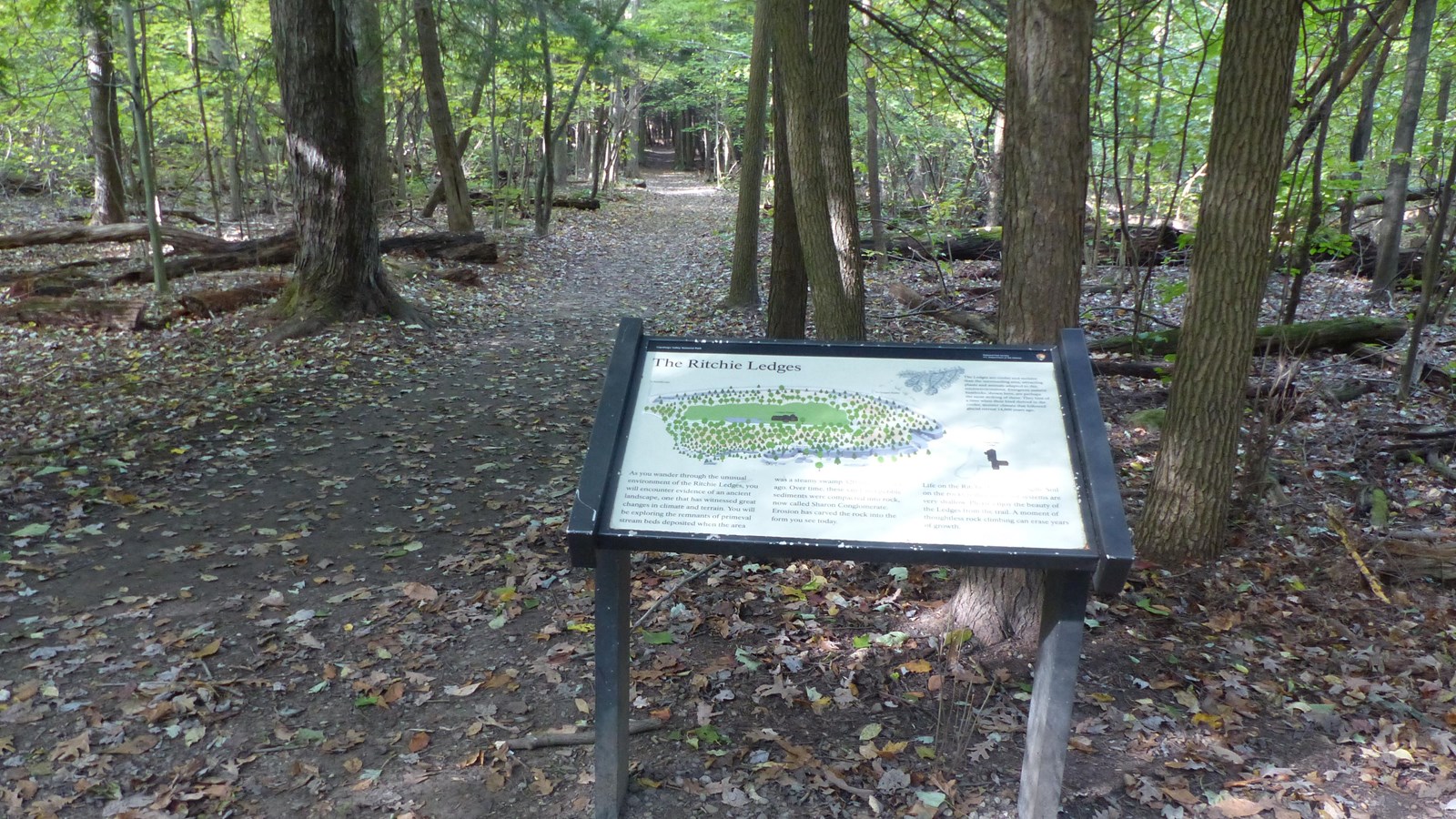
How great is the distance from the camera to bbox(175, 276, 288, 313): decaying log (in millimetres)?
10211

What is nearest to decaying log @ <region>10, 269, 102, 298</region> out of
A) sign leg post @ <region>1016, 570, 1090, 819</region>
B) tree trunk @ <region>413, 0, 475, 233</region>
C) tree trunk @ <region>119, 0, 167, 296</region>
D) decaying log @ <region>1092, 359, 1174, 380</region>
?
tree trunk @ <region>119, 0, 167, 296</region>

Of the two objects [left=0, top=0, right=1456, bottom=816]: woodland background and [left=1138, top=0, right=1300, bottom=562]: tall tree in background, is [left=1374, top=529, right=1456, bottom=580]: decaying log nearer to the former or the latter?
[left=0, top=0, right=1456, bottom=816]: woodland background

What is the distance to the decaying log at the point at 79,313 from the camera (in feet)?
32.1

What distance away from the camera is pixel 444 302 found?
12078 mm

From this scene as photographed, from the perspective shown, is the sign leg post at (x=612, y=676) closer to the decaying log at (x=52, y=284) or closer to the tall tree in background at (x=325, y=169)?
the tall tree in background at (x=325, y=169)

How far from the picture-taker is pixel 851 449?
268 centimetres

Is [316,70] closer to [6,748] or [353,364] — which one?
[353,364]

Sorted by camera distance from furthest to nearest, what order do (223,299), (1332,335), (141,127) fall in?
(223,299)
(141,127)
(1332,335)

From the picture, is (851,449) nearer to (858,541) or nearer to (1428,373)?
(858,541)

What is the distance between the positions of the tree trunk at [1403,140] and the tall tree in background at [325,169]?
10627 millimetres

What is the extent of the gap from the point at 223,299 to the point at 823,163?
7.97 m

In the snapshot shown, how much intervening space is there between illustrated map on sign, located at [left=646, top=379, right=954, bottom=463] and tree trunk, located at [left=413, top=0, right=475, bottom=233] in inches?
583

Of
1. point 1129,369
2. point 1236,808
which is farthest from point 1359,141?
point 1236,808

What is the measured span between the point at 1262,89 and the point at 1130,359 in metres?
4.71
